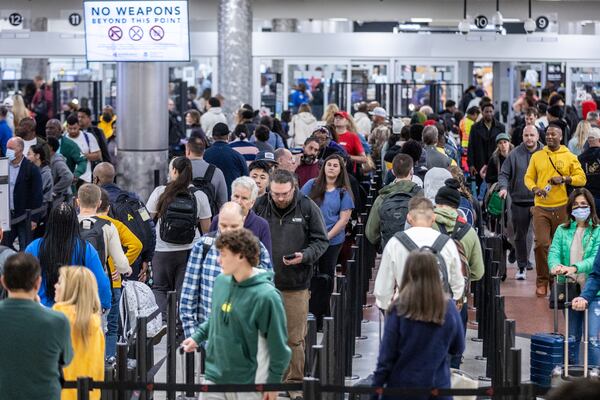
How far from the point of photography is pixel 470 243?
8844 millimetres

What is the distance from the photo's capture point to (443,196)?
9.04m

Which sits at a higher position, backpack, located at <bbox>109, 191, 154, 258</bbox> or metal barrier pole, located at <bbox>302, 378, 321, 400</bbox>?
backpack, located at <bbox>109, 191, 154, 258</bbox>

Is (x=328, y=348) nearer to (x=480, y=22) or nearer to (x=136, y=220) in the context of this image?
(x=136, y=220)

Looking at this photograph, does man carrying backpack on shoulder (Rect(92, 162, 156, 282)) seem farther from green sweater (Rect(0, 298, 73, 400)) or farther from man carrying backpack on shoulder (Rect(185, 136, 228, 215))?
green sweater (Rect(0, 298, 73, 400))

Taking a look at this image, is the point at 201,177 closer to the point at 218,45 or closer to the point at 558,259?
the point at 558,259

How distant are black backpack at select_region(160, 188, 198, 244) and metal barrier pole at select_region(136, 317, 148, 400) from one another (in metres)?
2.32

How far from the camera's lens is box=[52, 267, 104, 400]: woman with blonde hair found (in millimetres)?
6375

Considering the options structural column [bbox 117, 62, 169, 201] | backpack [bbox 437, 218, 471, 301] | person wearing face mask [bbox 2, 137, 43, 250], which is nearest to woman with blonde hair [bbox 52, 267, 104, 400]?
backpack [bbox 437, 218, 471, 301]

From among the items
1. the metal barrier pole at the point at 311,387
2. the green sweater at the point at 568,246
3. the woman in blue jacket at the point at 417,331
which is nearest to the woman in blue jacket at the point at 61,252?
the metal barrier pole at the point at 311,387

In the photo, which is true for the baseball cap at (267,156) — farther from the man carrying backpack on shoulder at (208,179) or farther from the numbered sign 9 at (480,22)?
the numbered sign 9 at (480,22)

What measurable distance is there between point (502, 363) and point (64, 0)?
21534 mm

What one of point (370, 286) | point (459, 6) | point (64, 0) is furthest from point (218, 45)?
point (370, 286)

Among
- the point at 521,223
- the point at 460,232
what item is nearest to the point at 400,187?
the point at 460,232

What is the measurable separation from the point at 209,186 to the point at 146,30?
119 inches
